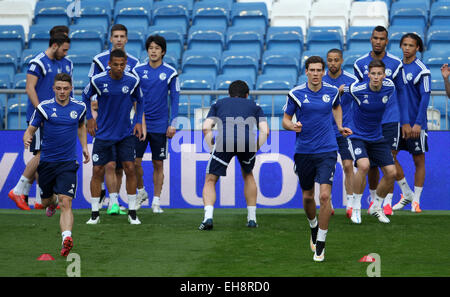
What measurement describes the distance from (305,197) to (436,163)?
5073 mm

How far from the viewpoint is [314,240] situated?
8875mm

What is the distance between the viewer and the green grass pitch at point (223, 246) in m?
7.68

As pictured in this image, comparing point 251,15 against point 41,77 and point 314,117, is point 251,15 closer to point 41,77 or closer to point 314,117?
point 41,77

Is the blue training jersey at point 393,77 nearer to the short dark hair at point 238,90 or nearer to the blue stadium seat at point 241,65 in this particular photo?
the short dark hair at point 238,90

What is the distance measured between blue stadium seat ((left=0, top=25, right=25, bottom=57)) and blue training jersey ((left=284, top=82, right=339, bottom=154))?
1004 centimetres

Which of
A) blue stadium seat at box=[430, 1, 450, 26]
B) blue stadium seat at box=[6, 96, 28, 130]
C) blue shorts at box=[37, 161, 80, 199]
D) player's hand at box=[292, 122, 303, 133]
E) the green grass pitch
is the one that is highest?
blue stadium seat at box=[430, 1, 450, 26]

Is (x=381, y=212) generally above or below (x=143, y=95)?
below

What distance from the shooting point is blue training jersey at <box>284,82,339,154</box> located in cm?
884

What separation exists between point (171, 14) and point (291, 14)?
2637 millimetres

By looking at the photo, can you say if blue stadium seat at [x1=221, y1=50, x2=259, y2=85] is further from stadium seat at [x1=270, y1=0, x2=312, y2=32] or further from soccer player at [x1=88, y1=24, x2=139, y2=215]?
soccer player at [x1=88, y1=24, x2=139, y2=215]

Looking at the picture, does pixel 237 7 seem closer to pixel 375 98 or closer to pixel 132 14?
pixel 132 14

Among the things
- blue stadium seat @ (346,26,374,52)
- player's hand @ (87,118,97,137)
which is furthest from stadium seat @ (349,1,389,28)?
player's hand @ (87,118,97,137)
